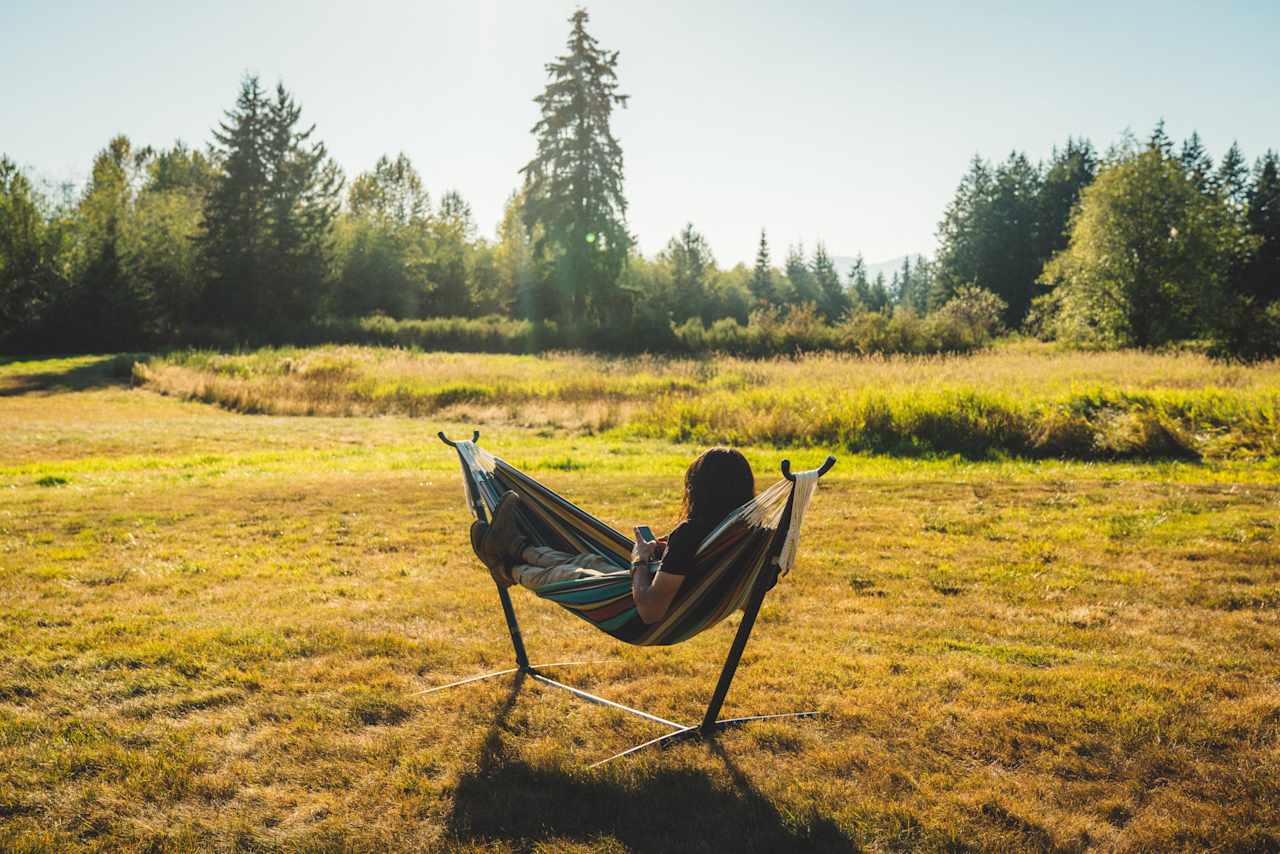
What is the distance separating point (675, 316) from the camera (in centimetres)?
4712

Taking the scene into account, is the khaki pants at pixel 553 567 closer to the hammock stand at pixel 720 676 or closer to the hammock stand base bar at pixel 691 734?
the hammock stand at pixel 720 676

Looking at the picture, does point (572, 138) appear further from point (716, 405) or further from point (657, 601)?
point (657, 601)

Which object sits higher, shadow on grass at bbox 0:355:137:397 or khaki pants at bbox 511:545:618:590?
shadow on grass at bbox 0:355:137:397

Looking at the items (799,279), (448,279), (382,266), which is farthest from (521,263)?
(799,279)

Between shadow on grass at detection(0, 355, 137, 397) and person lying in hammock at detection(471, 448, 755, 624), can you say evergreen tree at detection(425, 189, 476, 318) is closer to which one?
shadow on grass at detection(0, 355, 137, 397)

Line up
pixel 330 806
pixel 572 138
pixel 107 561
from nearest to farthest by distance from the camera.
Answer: pixel 330 806
pixel 107 561
pixel 572 138

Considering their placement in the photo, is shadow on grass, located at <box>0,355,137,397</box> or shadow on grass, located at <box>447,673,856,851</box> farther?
shadow on grass, located at <box>0,355,137,397</box>

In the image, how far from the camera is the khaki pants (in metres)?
3.33

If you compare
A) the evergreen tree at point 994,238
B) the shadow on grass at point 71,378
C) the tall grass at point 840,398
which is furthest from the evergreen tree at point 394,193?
the evergreen tree at point 994,238

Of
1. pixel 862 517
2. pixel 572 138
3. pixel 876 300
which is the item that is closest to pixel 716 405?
pixel 862 517

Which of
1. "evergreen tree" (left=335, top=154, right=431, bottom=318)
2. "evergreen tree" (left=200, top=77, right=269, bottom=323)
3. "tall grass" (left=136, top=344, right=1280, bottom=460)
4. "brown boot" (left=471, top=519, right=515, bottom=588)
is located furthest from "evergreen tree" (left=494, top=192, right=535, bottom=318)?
"brown boot" (left=471, top=519, right=515, bottom=588)

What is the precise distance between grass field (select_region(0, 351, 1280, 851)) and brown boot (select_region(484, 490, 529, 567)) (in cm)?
70

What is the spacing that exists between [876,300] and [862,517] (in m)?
70.7

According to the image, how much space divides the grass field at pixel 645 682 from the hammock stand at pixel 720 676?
9cm
